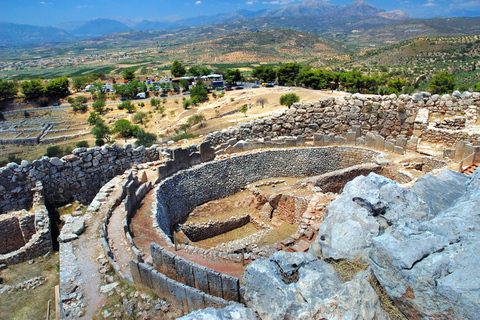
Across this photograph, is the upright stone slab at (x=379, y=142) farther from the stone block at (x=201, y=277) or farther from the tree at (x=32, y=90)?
the tree at (x=32, y=90)

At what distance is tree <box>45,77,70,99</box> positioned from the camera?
253 feet

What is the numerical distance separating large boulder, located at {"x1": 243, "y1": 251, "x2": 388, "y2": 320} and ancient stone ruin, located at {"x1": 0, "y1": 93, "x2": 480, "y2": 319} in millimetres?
19

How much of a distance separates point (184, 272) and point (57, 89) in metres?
84.6

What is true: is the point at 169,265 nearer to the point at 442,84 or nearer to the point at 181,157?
the point at 181,157

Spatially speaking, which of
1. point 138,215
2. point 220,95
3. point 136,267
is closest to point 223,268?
point 136,267

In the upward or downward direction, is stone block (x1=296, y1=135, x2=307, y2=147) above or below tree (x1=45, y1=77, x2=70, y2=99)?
above

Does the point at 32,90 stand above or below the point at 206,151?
below

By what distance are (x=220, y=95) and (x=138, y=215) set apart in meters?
61.2

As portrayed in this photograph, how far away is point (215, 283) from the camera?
7004 mm

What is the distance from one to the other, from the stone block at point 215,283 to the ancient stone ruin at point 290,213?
0.03 metres

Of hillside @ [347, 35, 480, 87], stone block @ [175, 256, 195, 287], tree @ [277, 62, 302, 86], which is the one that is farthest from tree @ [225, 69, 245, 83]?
stone block @ [175, 256, 195, 287]

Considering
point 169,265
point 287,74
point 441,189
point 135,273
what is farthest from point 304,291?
point 287,74

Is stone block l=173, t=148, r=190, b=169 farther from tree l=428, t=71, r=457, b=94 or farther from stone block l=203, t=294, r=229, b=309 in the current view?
tree l=428, t=71, r=457, b=94

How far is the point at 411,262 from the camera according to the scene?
483cm
